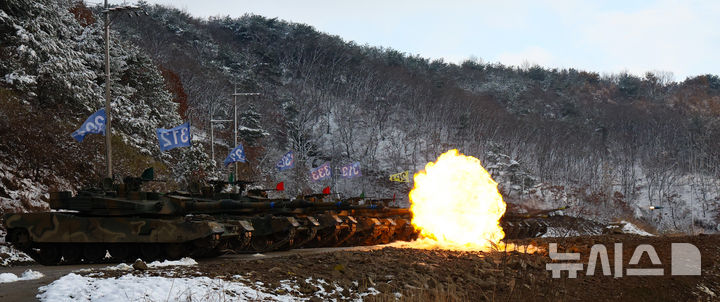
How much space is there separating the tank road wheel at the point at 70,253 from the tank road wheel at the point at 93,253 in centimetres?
21

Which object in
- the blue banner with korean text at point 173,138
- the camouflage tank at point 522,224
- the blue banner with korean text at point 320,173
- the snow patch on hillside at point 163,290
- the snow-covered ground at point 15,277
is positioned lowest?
the camouflage tank at point 522,224

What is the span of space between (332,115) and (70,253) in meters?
68.6

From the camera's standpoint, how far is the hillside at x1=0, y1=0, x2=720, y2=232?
97.3ft

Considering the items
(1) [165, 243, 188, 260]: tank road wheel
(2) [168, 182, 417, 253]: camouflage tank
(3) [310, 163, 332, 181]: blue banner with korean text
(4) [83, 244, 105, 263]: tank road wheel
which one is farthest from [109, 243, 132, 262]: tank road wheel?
(3) [310, 163, 332, 181]: blue banner with korean text

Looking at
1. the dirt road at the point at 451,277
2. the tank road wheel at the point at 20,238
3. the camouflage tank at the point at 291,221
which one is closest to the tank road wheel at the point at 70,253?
the tank road wheel at the point at 20,238

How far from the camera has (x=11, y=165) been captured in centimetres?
2539

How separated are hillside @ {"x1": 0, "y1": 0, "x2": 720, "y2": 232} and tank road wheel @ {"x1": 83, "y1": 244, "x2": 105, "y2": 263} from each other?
29.2 feet

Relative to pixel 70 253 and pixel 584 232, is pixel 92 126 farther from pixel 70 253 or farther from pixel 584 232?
pixel 584 232

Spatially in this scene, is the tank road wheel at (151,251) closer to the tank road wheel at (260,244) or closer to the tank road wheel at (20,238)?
the tank road wheel at (20,238)

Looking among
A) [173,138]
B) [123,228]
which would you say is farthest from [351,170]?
[123,228]

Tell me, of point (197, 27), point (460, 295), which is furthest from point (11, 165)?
point (197, 27)

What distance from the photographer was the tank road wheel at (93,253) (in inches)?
635

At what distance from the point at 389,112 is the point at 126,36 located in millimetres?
36326

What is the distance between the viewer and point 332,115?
276 feet
